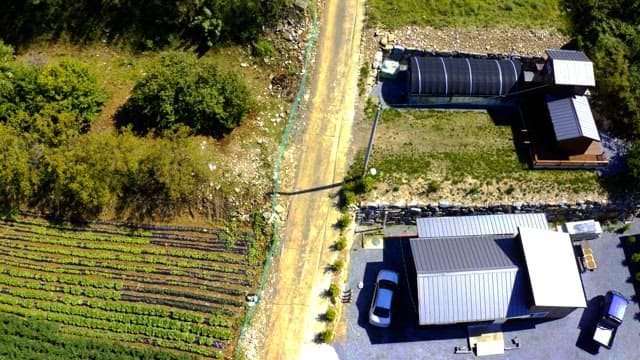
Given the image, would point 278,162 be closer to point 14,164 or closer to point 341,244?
point 341,244

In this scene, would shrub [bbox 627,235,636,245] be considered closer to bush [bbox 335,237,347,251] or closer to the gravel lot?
the gravel lot

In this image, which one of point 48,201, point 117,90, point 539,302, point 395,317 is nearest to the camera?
point 539,302

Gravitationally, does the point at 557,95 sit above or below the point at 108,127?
above

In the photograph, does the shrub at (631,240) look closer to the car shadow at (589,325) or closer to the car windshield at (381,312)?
the car shadow at (589,325)

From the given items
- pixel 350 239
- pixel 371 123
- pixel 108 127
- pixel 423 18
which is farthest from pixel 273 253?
pixel 423 18

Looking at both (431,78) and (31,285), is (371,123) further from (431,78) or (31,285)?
(31,285)

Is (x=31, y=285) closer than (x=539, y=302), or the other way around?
(x=539, y=302)

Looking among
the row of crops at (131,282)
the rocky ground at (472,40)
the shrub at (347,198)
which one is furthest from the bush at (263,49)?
the row of crops at (131,282)
